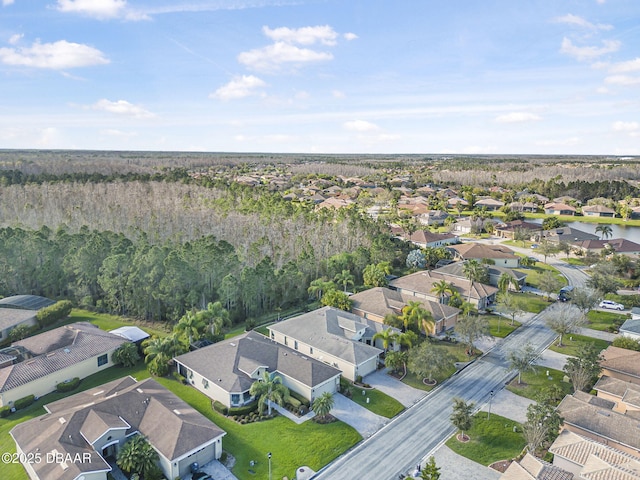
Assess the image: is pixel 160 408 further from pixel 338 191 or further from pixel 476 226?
pixel 338 191

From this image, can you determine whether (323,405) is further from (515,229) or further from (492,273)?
(515,229)

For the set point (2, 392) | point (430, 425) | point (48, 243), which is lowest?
point (430, 425)

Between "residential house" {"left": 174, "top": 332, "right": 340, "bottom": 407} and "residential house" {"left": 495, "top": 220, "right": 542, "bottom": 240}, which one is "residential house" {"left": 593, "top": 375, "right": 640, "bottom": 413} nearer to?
"residential house" {"left": 174, "top": 332, "right": 340, "bottom": 407}

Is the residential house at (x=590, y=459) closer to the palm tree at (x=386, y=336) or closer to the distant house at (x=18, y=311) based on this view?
the palm tree at (x=386, y=336)

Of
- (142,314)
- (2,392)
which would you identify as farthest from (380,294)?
(2,392)

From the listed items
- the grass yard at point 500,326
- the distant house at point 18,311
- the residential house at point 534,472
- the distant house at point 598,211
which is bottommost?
the grass yard at point 500,326

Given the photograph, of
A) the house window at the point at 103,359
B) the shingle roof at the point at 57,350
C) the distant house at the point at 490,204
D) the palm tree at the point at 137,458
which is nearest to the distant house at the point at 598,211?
the distant house at the point at 490,204

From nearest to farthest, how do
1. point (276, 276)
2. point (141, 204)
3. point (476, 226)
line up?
point (276, 276) → point (141, 204) → point (476, 226)
